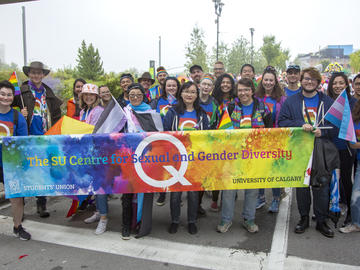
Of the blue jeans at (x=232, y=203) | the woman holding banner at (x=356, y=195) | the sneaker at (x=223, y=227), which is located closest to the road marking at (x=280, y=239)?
the blue jeans at (x=232, y=203)

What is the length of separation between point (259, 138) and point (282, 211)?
1.60 metres

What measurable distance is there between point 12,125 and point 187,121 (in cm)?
225

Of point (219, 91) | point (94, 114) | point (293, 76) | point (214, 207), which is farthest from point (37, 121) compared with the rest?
point (293, 76)

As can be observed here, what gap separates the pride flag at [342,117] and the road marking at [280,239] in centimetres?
141

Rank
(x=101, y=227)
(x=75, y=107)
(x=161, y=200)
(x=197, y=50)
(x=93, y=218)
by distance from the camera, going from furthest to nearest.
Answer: (x=197, y=50)
(x=75, y=107)
(x=161, y=200)
(x=93, y=218)
(x=101, y=227)

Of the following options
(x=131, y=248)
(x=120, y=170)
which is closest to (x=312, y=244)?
(x=131, y=248)

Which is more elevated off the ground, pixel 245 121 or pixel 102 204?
pixel 245 121

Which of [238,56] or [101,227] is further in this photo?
[238,56]

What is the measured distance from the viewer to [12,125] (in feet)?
12.8

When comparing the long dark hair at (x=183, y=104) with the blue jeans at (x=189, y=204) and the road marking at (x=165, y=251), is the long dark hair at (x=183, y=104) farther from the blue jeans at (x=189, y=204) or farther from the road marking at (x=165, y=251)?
the road marking at (x=165, y=251)

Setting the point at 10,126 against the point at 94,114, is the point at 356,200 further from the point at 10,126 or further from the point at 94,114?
the point at 10,126

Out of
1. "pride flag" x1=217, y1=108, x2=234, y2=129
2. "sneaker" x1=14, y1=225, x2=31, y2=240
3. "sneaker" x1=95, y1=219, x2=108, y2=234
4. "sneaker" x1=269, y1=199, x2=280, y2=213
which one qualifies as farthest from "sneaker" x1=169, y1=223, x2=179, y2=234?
"sneaker" x1=14, y1=225, x2=31, y2=240

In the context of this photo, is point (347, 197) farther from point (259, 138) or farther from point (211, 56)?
point (211, 56)

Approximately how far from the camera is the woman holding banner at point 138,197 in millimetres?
3889
